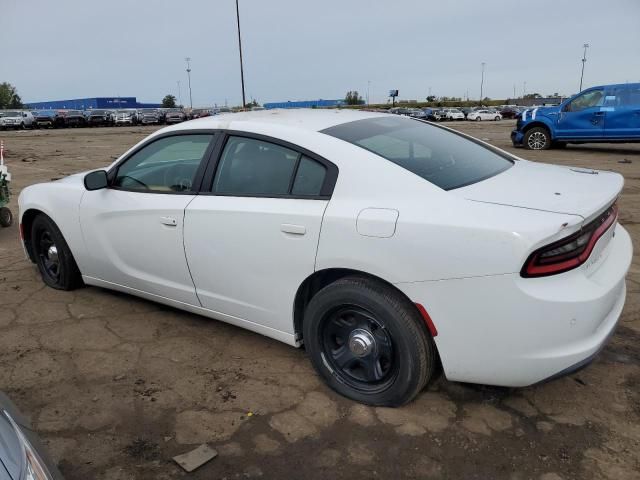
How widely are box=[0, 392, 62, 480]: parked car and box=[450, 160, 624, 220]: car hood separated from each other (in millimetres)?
1871

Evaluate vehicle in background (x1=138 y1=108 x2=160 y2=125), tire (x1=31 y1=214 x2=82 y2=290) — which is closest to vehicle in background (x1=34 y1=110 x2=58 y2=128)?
vehicle in background (x1=138 y1=108 x2=160 y2=125)

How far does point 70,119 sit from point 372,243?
1721 inches

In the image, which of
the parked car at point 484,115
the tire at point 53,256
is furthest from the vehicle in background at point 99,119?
the tire at point 53,256

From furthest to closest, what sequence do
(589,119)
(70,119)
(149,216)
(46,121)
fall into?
(70,119), (46,121), (589,119), (149,216)

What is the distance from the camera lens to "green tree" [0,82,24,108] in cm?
9038

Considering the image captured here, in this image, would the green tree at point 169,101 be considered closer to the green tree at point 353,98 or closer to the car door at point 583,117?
the green tree at point 353,98

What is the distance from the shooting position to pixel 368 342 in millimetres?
2541

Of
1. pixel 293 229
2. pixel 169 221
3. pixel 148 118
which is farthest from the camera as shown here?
pixel 148 118

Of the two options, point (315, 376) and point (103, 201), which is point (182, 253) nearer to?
point (103, 201)

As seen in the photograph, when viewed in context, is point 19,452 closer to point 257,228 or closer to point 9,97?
point 257,228

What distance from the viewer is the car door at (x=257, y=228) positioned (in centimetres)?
264

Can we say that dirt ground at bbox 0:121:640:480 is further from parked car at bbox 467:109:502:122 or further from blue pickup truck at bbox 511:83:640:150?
parked car at bbox 467:109:502:122

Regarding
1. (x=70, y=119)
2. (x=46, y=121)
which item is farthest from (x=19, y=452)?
(x=70, y=119)

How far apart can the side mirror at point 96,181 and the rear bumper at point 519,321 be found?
7.44 ft
